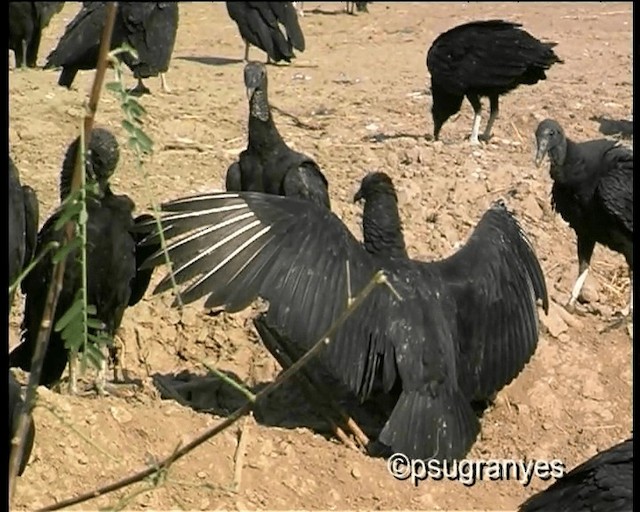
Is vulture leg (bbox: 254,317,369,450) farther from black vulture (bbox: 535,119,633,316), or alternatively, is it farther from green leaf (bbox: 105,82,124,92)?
green leaf (bbox: 105,82,124,92)

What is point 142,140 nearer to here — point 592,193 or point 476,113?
point 592,193

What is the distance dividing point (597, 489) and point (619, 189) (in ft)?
10.7

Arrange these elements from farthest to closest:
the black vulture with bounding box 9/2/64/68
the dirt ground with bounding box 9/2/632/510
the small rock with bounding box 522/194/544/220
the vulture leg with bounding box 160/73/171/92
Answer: the vulture leg with bounding box 160/73/171/92 < the black vulture with bounding box 9/2/64/68 < the small rock with bounding box 522/194/544/220 < the dirt ground with bounding box 9/2/632/510

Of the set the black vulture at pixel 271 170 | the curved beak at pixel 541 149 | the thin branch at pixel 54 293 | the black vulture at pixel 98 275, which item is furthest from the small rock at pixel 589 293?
the thin branch at pixel 54 293

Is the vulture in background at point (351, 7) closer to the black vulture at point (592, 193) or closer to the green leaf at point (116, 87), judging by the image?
the black vulture at point (592, 193)

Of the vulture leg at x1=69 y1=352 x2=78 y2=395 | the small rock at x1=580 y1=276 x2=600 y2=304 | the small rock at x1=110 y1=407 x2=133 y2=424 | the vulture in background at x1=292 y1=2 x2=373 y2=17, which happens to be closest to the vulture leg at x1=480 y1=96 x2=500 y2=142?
the small rock at x1=580 y1=276 x2=600 y2=304

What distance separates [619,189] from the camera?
247 inches

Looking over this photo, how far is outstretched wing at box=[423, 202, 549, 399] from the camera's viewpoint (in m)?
5.06

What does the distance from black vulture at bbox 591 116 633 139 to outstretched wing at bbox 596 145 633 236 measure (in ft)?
6.63

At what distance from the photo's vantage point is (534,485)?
4875 millimetres

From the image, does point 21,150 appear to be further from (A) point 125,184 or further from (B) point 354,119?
(B) point 354,119

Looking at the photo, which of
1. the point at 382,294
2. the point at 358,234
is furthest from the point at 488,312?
the point at 358,234

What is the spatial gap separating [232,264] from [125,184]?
2.34 metres

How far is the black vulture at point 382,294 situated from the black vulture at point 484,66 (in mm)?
3253
